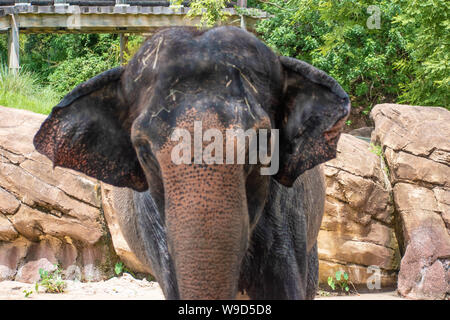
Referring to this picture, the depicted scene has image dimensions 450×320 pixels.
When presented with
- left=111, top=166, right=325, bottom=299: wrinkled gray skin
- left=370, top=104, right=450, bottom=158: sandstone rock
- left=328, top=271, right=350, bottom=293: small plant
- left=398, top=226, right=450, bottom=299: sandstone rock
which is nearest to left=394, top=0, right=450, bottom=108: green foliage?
left=370, top=104, right=450, bottom=158: sandstone rock

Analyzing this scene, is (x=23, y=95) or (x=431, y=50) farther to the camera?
(x=23, y=95)

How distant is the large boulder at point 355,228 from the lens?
823 cm

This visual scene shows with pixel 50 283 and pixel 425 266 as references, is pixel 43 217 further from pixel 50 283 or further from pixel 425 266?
pixel 425 266

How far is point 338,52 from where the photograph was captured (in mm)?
13414

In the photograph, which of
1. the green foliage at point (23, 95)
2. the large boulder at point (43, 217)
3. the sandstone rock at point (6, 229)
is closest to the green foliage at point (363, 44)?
the green foliage at point (23, 95)

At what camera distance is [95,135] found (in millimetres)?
2684

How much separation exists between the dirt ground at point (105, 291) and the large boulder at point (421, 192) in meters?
0.55

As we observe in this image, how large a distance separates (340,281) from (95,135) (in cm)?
632

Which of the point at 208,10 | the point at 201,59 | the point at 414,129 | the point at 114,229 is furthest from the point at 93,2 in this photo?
the point at 201,59

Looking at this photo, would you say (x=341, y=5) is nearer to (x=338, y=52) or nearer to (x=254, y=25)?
(x=338, y=52)

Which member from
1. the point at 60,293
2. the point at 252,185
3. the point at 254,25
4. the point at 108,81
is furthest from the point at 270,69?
the point at 254,25

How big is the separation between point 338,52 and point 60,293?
28.8ft

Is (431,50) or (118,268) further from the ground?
(431,50)

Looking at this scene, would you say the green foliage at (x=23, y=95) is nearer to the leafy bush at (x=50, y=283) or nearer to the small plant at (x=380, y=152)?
the leafy bush at (x=50, y=283)
